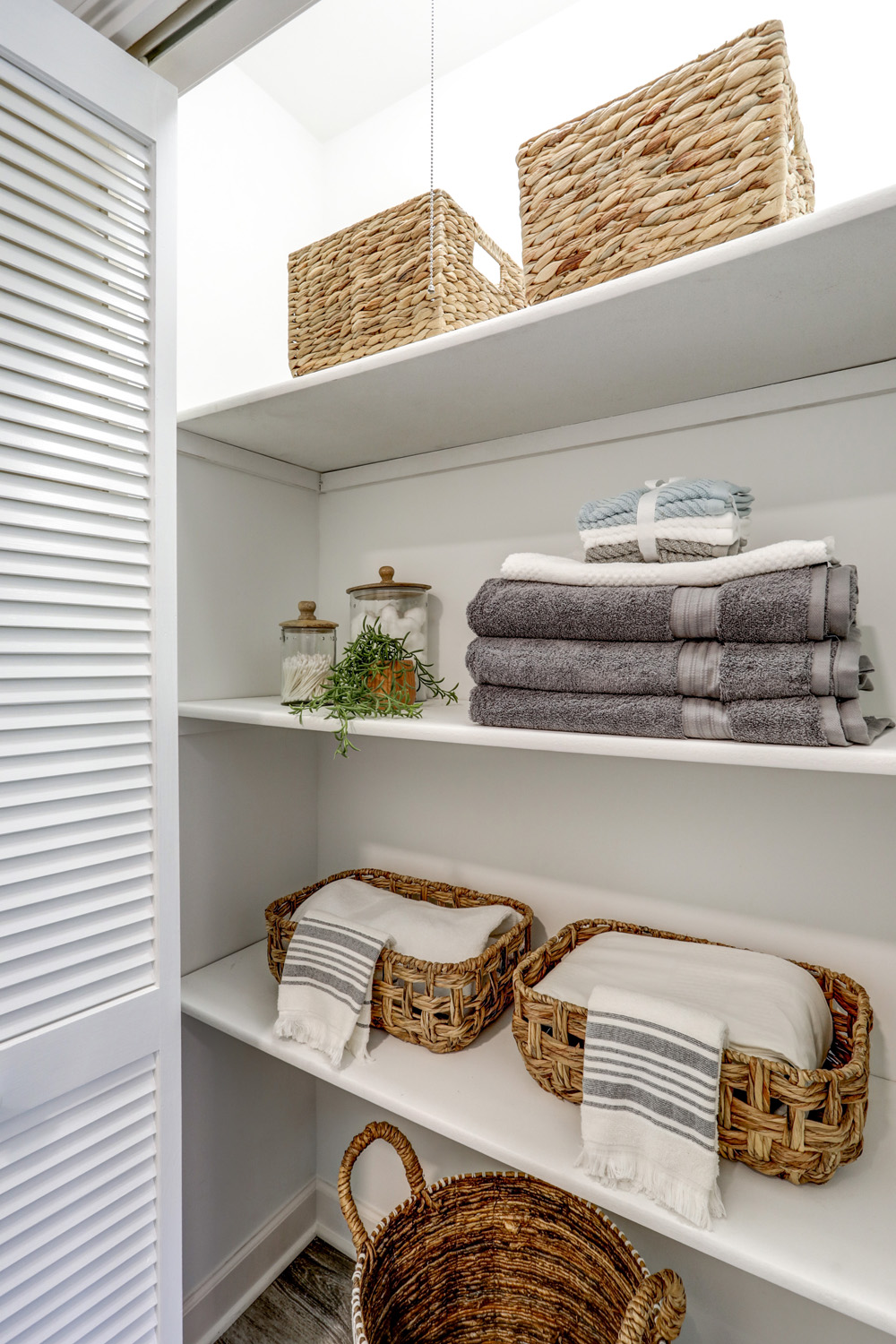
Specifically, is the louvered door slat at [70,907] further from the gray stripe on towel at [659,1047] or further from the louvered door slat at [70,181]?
the louvered door slat at [70,181]

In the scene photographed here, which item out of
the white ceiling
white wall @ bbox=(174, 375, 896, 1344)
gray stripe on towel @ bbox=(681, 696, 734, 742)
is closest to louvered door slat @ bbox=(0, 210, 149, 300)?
white wall @ bbox=(174, 375, 896, 1344)

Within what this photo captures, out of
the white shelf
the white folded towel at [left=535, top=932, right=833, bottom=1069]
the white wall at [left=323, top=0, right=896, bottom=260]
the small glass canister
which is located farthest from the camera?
the small glass canister

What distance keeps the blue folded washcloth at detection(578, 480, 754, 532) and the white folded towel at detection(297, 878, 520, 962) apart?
623 mm

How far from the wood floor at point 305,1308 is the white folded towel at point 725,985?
3.07ft

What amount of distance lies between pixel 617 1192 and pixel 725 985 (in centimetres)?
26

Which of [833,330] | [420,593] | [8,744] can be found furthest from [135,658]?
[833,330]

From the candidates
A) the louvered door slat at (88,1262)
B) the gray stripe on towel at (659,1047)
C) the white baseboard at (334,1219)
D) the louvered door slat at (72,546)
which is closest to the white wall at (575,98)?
the louvered door slat at (72,546)

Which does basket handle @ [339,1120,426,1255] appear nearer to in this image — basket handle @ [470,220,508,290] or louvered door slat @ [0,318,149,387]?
louvered door slat @ [0,318,149,387]

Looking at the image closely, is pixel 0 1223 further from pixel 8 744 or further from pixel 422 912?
pixel 422 912

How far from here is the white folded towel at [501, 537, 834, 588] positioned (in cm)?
73

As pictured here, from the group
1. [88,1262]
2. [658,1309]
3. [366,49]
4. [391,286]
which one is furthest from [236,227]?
[658,1309]

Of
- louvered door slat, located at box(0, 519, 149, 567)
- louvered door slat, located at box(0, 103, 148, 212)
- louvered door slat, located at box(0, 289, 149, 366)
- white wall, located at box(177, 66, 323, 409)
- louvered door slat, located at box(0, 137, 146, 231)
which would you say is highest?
white wall, located at box(177, 66, 323, 409)

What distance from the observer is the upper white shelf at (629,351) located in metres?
0.69

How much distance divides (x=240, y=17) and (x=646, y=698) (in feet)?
2.99
